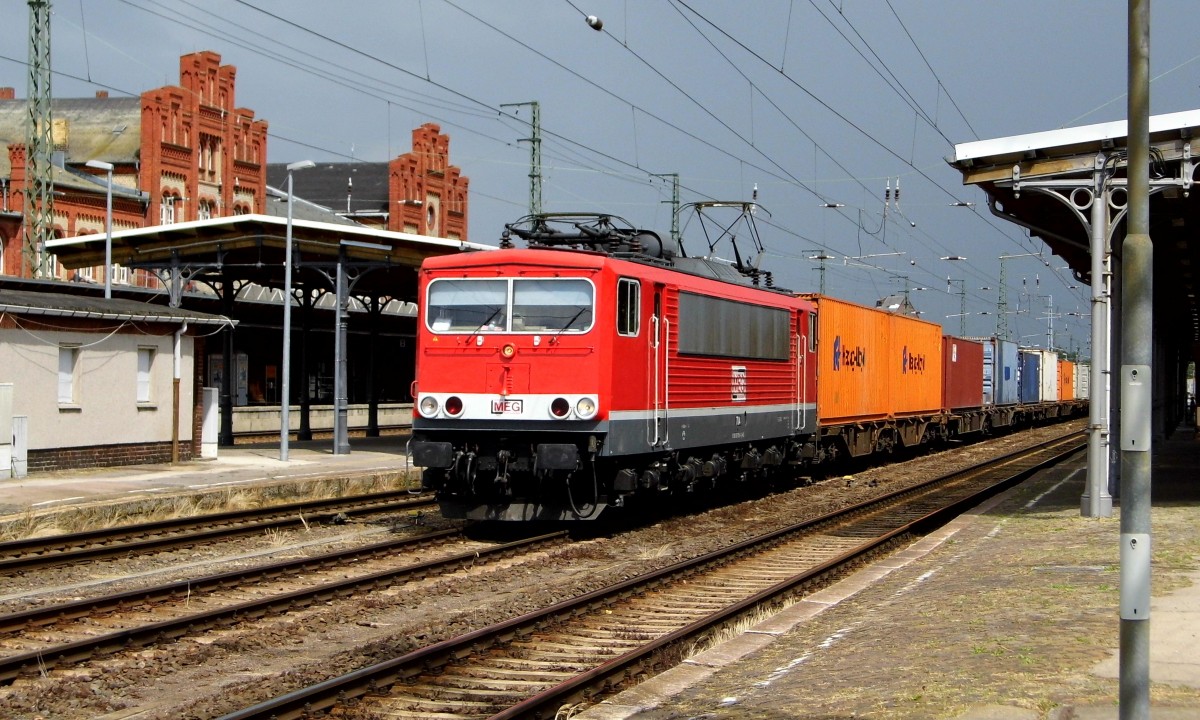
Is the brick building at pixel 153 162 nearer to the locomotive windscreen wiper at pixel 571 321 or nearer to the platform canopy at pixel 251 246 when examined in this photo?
the platform canopy at pixel 251 246

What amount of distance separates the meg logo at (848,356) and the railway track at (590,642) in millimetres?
7815

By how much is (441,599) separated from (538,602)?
1028 millimetres

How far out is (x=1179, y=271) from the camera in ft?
87.2

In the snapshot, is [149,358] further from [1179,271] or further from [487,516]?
[1179,271]

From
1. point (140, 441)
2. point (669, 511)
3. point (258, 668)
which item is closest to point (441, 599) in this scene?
point (258, 668)

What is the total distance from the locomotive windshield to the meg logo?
10.2 meters

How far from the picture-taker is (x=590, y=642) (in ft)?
32.7

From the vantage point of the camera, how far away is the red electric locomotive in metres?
14.7

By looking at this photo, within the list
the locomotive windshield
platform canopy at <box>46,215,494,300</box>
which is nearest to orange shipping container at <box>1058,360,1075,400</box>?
platform canopy at <box>46,215,494,300</box>

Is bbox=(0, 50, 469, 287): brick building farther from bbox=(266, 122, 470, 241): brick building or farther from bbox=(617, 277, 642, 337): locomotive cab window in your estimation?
bbox=(617, 277, 642, 337): locomotive cab window

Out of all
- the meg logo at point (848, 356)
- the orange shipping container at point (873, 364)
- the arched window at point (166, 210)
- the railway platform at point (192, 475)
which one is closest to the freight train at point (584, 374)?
the railway platform at point (192, 475)

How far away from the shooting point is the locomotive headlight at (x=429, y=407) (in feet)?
50.1

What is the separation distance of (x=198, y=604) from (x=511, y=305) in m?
5.48

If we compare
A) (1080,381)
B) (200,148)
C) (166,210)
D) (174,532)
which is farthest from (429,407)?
(1080,381)
